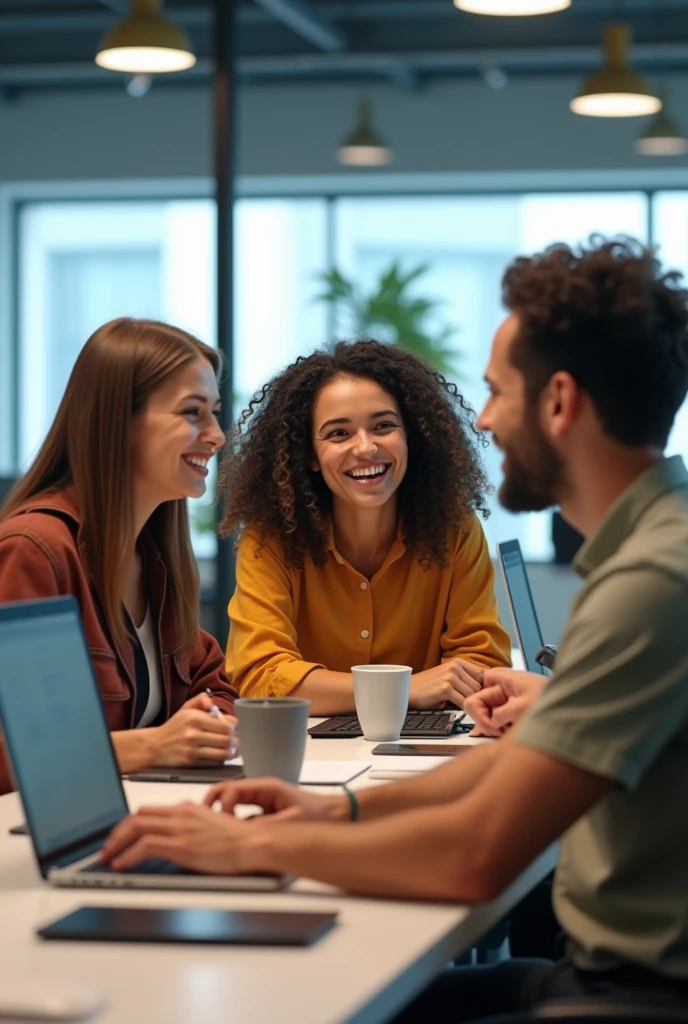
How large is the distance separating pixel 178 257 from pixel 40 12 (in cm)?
194

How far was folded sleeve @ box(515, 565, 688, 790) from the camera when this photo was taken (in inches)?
50.4

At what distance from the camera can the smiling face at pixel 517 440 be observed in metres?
1.54

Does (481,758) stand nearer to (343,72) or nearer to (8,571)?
(8,571)

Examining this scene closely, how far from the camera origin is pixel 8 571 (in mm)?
2139

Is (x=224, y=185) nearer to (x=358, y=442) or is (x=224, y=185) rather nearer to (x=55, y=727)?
(x=358, y=442)

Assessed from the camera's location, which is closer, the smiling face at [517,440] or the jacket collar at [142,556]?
the smiling face at [517,440]

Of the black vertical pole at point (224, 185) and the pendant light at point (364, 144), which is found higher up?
the pendant light at point (364, 144)

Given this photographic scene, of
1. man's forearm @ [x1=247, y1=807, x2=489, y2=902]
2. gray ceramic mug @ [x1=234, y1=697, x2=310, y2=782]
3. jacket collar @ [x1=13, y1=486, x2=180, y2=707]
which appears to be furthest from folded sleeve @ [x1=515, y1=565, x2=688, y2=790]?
jacket collar @ [x1=13, y1=486, x2=180, y2=707]

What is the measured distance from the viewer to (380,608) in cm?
276

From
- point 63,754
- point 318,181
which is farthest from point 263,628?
point 318,181

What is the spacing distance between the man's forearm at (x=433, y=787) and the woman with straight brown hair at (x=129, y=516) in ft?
2.03

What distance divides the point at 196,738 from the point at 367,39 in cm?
696

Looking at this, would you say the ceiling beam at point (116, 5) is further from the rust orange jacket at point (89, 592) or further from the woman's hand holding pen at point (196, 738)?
the woman's hand holding pen at point (196, 738)

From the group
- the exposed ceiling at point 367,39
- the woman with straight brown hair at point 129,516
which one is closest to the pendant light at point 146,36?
the exposed ceiling at point 367,39
